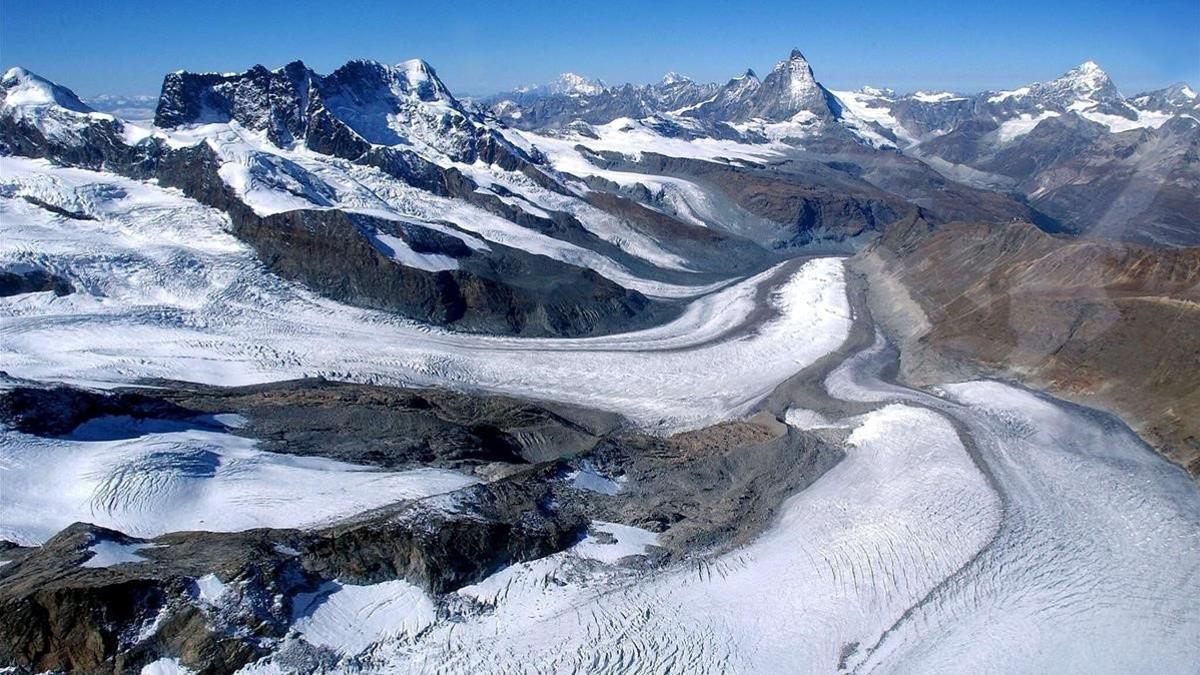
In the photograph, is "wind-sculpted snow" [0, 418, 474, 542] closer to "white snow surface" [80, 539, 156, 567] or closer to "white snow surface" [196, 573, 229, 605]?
"white snow surface" [80, 539, 156, 567]

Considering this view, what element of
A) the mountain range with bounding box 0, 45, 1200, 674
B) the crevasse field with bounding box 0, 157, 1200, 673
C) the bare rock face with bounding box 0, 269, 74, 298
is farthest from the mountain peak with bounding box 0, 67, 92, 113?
the crevasse field with bounding box 0, 157, 1200, 673

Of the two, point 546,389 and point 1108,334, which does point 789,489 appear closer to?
point 546,389

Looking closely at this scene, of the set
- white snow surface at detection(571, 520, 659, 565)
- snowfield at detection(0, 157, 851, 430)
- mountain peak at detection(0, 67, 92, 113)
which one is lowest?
white snow surface at detection(571, 520, 659, 565)

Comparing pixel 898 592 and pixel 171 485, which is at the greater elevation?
pixel 171 485

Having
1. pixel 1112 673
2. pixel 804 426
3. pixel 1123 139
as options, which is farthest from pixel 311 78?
pixel 1123 139

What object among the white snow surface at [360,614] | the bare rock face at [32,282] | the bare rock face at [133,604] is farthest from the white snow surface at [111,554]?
the bare rock face at [32,282]

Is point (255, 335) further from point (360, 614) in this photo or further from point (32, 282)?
point (360, 614)

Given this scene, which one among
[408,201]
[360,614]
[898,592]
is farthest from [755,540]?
[408,201]
